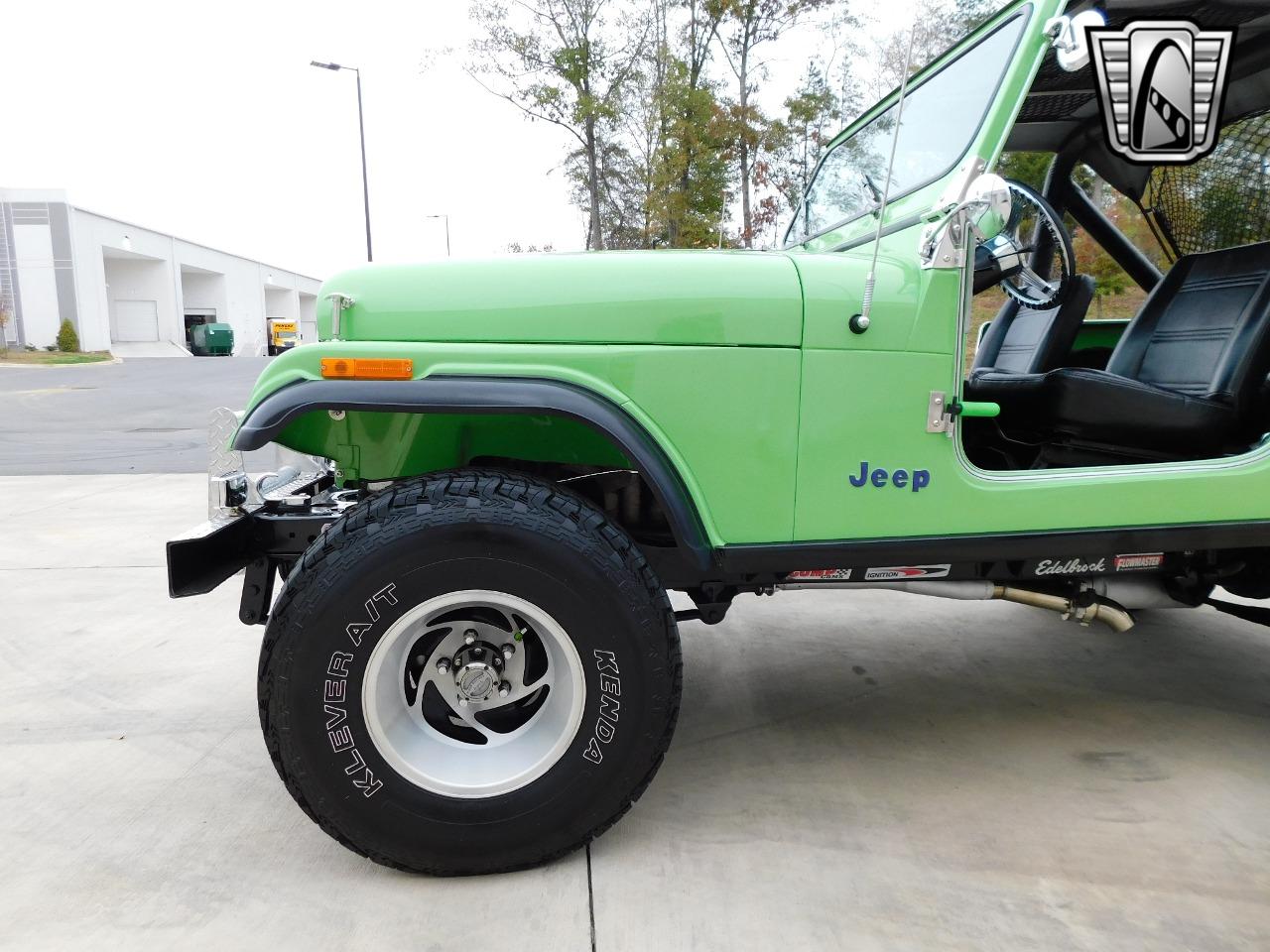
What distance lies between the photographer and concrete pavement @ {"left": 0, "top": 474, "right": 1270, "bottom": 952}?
1724 mm

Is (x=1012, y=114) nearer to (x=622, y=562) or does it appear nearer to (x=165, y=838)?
(x=622, y=562)

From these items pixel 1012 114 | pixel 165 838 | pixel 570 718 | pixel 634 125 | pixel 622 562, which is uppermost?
pixel 634 125

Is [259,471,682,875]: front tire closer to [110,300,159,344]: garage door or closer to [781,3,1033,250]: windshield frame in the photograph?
[781,3,1033,250]: windshield frame

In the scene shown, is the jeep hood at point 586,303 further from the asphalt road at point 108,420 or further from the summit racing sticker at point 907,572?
the asphalt road at point 108,420

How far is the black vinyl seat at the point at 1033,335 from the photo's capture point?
291 centimetres

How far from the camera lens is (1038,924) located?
1717mm

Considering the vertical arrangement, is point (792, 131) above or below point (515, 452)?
above

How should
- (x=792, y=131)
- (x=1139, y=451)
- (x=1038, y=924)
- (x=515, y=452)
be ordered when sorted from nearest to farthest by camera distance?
1. (x=1038, y=924)
2. (x=515, y=452)
3. (x=1139, y=451)
4. (x=792, y=131)

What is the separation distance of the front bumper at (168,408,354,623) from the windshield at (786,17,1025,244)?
199cm

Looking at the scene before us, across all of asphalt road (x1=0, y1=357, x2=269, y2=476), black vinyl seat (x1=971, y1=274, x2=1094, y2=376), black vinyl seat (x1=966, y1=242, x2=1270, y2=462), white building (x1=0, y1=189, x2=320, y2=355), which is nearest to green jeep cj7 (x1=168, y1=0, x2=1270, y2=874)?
black vinyl seat (x1=966, y1=242, x2=1270, y2=462)

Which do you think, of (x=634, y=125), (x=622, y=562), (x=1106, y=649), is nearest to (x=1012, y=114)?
(x=622, y=562)

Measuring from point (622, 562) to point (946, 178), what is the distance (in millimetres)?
1373

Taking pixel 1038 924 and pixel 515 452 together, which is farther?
pixel 515 452

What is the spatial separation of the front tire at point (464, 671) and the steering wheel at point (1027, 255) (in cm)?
126
